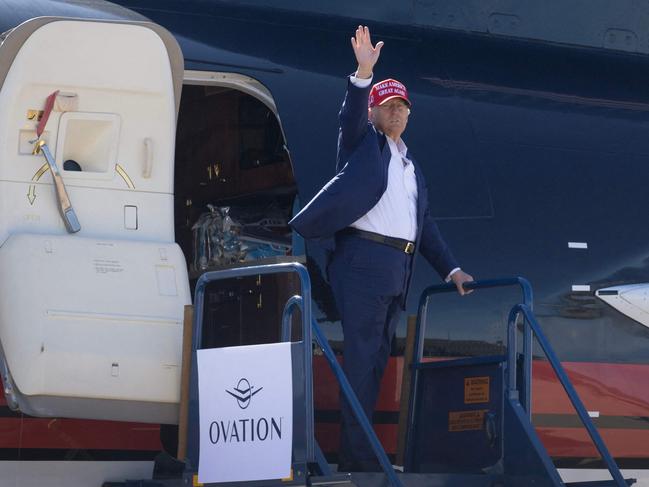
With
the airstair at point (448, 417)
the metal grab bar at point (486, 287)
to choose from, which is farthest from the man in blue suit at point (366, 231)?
the airstair at point (448, 417)

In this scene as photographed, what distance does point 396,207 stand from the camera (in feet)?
17.1

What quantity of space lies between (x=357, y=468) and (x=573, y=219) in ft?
5.66

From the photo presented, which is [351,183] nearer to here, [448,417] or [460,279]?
[460,279]

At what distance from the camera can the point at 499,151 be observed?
19.7ft

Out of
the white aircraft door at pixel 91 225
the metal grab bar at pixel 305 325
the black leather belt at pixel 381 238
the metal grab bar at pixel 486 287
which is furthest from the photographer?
the black leather belt at pixel 381 238

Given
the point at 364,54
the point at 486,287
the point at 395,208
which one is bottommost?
the point at 486,287

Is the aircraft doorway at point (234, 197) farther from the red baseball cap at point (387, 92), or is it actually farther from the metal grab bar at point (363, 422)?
the metal grab bar at point (363, 422)

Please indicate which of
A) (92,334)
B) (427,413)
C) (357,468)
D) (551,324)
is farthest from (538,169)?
(92,334)

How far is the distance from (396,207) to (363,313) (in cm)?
48

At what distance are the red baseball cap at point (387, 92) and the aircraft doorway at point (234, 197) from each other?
599 millimetres

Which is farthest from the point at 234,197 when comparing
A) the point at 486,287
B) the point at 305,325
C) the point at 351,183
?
the point at 305,325

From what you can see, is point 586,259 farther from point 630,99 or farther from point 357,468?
point 357,468

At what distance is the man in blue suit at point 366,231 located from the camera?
16.6 feet

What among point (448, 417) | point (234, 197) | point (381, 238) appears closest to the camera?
point (381, 238)
